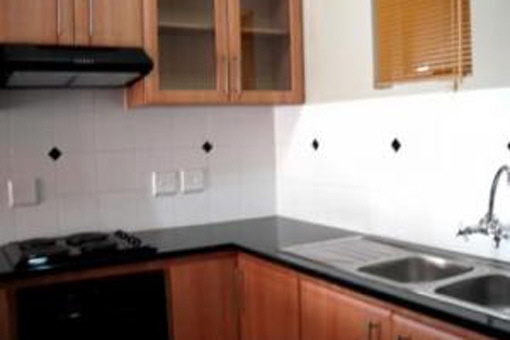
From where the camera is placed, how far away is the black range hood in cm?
209

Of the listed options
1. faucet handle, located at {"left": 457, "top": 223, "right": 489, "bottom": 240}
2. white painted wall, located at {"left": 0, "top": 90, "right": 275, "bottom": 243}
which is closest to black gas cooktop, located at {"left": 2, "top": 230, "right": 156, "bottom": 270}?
white painted wall, located at {"left": 0, "top": 90, "right": 275, "bottom": 243}

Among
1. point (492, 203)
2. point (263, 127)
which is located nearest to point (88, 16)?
point (263, 127)

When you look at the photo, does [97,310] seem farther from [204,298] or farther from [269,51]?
[269,51]

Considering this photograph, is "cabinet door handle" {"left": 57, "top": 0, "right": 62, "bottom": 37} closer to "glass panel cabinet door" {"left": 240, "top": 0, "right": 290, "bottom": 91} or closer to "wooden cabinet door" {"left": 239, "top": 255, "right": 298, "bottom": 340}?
"glass panel cabinet door" {"left": 240, "top": 0, "right": 290, "bottom": 91}

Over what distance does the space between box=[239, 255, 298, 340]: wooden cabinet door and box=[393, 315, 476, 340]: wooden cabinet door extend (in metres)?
0.48

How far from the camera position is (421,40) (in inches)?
83.0

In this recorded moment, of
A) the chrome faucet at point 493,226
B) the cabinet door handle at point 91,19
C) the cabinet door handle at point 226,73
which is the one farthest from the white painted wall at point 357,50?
the cabinet door handle at point 91,19

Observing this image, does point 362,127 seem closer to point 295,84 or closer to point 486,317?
point 295,84

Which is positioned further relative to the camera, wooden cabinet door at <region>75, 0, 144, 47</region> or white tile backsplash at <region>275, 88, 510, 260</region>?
wooden cabinet door at <region>75, 0, 144, 47</region>

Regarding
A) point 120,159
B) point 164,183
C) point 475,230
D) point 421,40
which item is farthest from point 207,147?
point 475,230

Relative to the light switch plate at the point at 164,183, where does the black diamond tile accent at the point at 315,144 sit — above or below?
above

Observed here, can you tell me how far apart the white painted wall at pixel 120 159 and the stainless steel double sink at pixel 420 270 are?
768mm

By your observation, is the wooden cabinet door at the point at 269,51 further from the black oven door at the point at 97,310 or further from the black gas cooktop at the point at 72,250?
the black oven door at the point at 97,310

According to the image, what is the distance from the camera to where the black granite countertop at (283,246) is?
4.79ft
